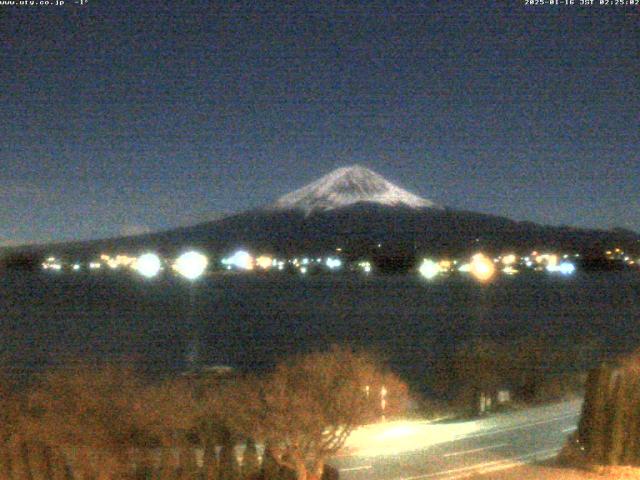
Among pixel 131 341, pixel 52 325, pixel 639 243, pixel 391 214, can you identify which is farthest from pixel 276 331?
pixel 391 214

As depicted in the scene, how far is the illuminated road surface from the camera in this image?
1116 cm

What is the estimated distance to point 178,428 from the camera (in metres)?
9.74

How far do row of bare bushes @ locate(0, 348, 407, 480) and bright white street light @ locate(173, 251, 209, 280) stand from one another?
277ft

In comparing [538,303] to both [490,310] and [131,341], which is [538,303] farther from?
[131,341]

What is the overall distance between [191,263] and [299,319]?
39.3 metres

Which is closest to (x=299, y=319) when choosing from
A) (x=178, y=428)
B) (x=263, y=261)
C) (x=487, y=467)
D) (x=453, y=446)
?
(x=263, y=261)

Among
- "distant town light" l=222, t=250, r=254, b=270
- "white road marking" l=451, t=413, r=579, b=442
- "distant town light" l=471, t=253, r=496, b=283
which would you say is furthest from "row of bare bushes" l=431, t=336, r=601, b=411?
"distant town light" l=222, t=250, r=254, b=270

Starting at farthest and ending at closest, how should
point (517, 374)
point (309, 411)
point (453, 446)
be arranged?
point (517, 374), point (453, 446), point (309, 411)

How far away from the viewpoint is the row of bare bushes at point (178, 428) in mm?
9312

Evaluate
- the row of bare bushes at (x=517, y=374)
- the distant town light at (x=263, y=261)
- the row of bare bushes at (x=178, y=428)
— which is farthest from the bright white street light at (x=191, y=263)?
the row of bare bushes at (x=178, y=428)

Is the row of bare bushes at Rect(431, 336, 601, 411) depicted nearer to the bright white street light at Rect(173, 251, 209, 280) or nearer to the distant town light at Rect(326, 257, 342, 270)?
the distant town light at Rect(326, 257, 342, 270)

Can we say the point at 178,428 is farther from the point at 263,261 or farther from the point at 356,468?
the point at 263,261

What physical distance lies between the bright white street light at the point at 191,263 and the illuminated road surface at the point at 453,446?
79.1m

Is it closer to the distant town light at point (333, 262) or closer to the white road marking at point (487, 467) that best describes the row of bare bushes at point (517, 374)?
the white road marking at point (487, 467)
